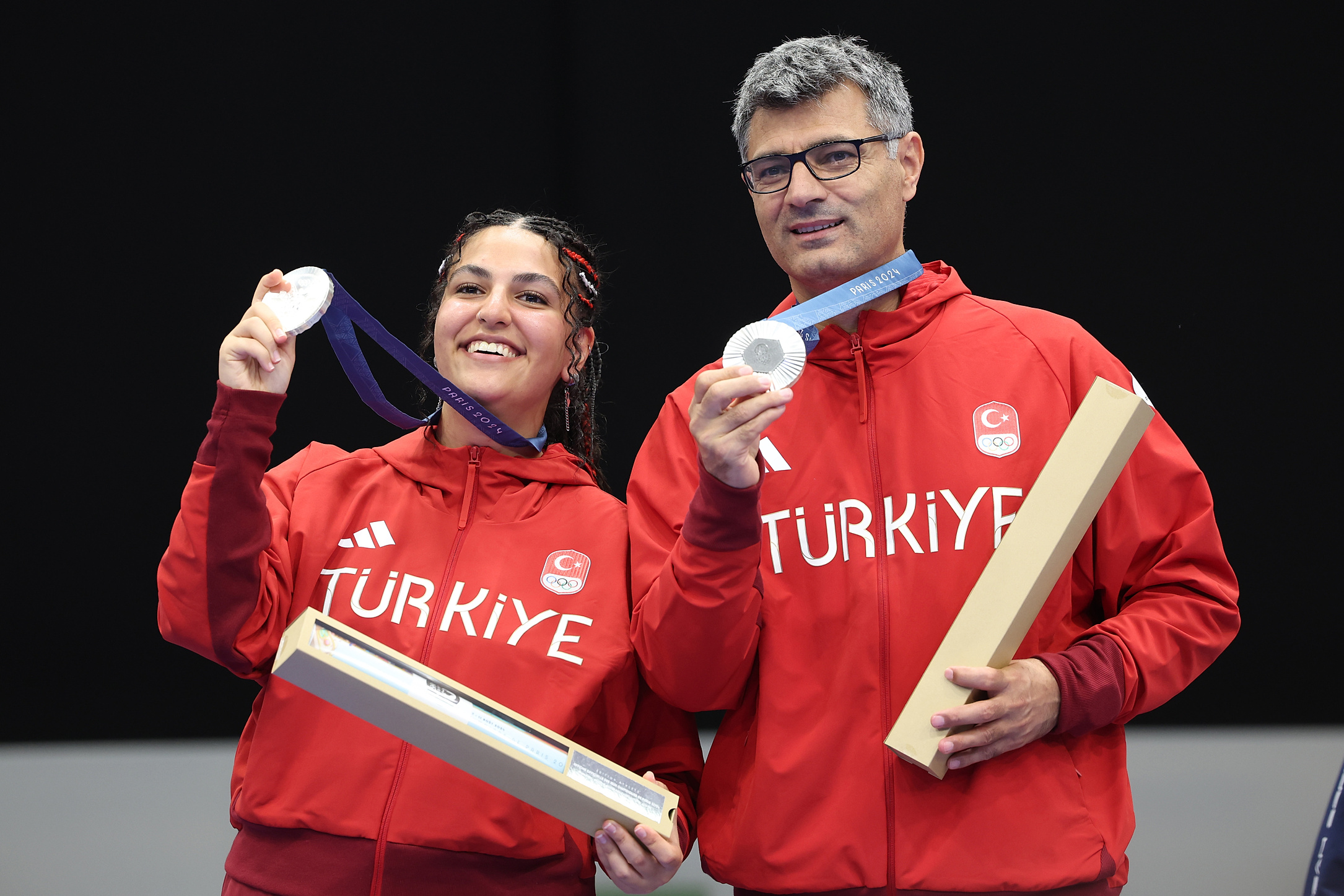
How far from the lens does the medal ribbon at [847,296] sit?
1.32 metres

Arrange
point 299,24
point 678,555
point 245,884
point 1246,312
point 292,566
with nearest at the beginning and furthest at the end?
point 678,555 → point 245,884 → point 292,566 → point 1246,312 → point 299,24

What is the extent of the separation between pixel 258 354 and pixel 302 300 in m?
0.11

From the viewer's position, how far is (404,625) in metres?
1.39

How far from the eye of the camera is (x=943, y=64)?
2.78 metres

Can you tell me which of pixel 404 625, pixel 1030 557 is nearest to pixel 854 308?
pixel 1030 557

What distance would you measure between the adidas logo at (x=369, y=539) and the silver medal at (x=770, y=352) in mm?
602

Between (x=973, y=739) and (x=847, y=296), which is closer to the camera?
(x=973, y=739)

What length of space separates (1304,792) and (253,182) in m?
3.15

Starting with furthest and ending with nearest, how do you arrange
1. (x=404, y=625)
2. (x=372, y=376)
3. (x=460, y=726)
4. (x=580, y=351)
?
(x=580, y=351) < (x=372, y=376) < (x=404, y=625) < (x=460, y=726)

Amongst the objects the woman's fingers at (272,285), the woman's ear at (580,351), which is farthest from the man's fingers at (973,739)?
the woman's fingers at (272,285)

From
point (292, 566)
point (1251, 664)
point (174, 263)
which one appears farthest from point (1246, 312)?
point (174, 263)

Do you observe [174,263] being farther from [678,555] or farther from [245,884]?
[678,555]

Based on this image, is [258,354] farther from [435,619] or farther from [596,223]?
[596,223]

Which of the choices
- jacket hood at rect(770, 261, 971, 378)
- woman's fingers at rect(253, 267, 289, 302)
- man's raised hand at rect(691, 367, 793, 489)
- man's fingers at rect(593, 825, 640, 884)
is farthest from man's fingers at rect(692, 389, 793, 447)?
woman's fingers at rect(253, 267, 289, 302)
